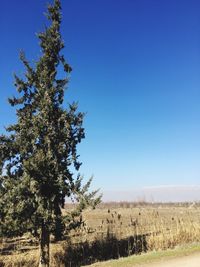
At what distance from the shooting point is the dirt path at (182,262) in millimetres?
14747

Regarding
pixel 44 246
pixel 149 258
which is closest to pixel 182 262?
pixel 149 258

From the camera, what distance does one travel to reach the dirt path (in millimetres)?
14747

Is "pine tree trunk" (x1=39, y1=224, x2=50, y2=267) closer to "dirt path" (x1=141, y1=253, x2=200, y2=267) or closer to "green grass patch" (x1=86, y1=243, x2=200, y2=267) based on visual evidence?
"green grass patch" (x1=86, y1=243, x2=200, y2=267)

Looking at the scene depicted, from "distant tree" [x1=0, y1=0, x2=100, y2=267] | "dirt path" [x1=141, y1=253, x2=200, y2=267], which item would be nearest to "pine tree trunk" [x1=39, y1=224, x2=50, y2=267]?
"distant tree" [x1=0, y1=0, x2=100, y2=267]

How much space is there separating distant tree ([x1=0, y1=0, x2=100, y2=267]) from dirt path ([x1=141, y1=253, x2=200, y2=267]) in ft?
14.2

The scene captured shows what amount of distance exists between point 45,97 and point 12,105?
5.76ft

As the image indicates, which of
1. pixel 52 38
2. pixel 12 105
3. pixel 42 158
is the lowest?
pixel 42 158

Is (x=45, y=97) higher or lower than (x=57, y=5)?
lower

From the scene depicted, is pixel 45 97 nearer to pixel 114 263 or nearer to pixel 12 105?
pixel 12 105

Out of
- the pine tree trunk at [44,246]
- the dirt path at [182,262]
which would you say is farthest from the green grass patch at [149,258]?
the pine tree trunk at [44,246]

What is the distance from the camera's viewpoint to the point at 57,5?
812 inches

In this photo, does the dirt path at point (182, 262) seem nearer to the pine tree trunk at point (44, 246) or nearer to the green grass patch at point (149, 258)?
the green grass patch at point (149, 258)

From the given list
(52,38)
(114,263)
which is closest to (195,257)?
(114,263)

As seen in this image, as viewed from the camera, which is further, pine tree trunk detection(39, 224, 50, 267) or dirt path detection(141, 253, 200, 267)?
pine tree trunk detection(39, 224, 50, 267)
